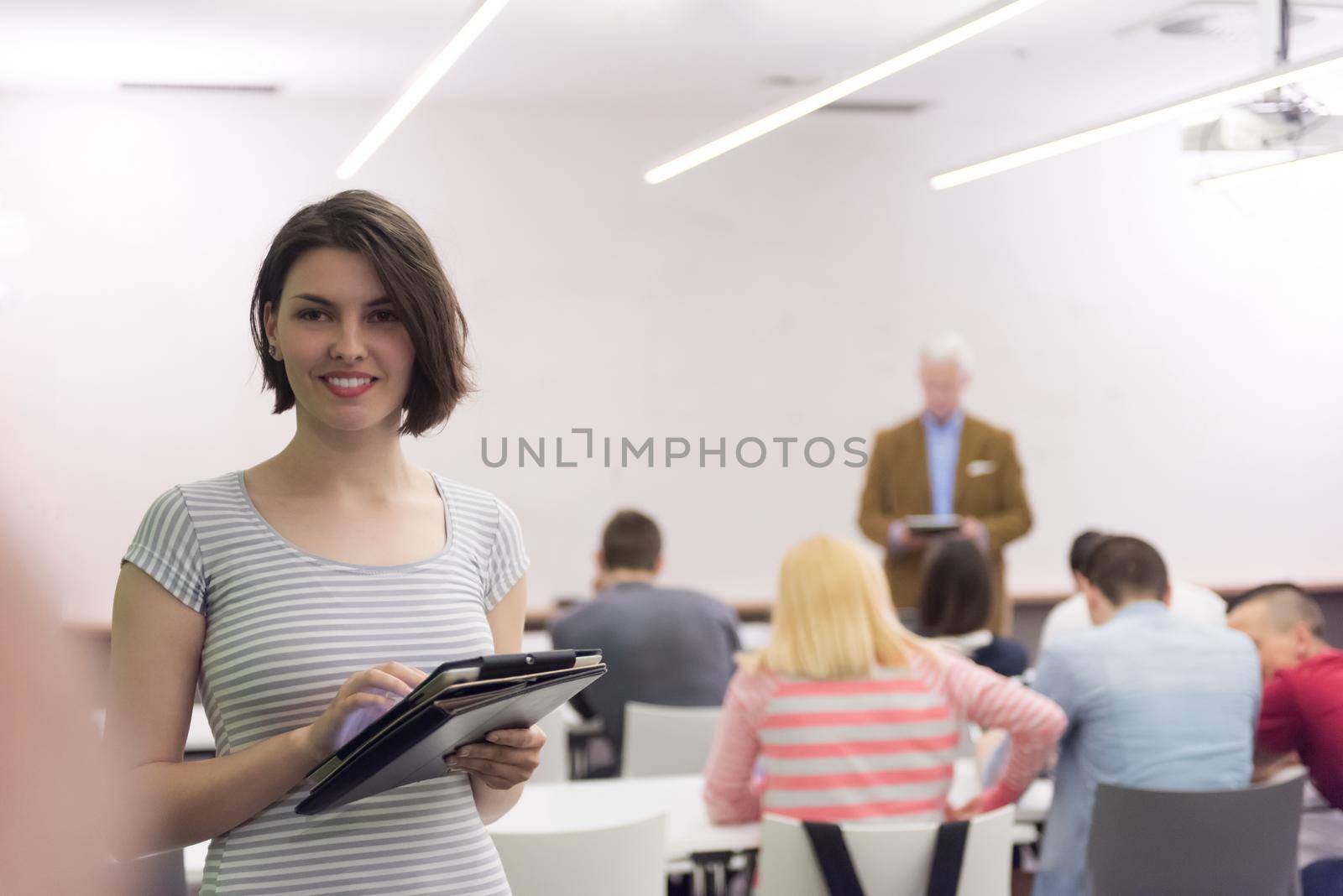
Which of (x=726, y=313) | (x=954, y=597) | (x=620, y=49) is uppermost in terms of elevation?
(x=620, y=49)

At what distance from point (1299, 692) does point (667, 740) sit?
1.51 m

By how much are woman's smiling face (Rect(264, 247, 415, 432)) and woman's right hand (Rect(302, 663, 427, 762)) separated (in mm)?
298

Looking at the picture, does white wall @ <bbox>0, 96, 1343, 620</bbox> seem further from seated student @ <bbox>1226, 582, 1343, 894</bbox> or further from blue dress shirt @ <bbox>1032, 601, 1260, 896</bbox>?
blue dress shirt @ <bbox>1032, 601, 1260, 896</bbox>

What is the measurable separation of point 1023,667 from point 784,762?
4.47 feet

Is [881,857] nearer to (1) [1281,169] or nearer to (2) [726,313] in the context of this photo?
(1) [1281,169]

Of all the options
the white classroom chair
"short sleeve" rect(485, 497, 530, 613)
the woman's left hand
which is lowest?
the white classroom chair

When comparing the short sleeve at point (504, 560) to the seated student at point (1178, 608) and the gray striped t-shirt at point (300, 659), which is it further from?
the seated student at point (1178, 608)

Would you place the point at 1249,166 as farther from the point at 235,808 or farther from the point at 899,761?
the point at 235,808

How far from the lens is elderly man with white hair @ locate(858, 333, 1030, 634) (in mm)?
6090

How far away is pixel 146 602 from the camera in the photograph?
1325mm

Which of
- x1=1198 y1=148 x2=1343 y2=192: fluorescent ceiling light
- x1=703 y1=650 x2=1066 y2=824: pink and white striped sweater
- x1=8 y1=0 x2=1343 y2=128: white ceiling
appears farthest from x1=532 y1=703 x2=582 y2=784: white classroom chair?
x1=1198 y1=148 x2=1343 y2=192: fluorescent ceiling light

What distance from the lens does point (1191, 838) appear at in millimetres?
2619

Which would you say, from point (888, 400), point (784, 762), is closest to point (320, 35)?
point (888, 400)

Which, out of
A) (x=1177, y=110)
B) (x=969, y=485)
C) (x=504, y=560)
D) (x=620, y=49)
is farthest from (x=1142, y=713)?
(x=620, y=49)
